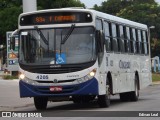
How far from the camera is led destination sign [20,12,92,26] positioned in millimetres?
19188

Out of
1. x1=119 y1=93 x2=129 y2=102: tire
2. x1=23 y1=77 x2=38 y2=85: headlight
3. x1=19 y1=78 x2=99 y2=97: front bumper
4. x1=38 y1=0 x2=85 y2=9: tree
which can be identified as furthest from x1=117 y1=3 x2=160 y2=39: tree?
x1=19 y1=78 x2=99 y2=97: front bumper

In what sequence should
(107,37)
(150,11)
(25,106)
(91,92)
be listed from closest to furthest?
(91,92) < (107,37) < (25,106) < (150,11)

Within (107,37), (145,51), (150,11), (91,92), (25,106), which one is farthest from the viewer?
(150,11)

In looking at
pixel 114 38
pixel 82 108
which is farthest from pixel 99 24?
pixel 82 108

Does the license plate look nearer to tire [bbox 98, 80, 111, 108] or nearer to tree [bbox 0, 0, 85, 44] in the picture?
tire [bbox 98, 80, 111, 108]

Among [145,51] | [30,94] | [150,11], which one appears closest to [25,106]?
[30,94]

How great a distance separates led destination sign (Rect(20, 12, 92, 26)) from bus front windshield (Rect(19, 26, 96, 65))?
27 centimetres

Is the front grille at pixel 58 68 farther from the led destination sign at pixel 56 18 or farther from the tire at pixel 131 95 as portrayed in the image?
the tire at pixel 131 95

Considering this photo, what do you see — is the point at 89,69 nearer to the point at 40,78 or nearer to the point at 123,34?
the point at 40,78

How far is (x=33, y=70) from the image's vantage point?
1903cm

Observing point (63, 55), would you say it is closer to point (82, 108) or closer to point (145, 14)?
point (82, 108)

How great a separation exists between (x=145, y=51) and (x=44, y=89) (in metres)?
9.61

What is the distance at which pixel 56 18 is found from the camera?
63.4ft

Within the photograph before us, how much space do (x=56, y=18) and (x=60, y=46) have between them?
990 millimetres
